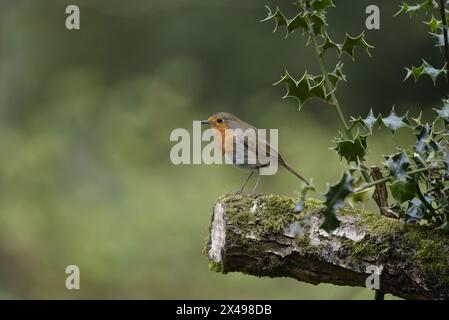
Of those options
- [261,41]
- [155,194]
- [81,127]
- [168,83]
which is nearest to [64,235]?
[155,194]

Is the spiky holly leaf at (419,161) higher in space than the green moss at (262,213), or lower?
higher

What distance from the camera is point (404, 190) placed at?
92.4 inches

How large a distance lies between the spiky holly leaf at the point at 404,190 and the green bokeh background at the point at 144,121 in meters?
3.10

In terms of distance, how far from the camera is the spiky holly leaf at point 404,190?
7.63 feet

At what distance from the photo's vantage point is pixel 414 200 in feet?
8.13

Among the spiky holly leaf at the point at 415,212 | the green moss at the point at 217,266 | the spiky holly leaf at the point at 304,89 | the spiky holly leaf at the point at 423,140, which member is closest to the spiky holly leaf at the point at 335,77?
the spiky holly leaf at the point at 304,89

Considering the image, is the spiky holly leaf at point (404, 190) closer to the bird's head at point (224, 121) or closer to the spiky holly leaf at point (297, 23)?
the spiky holly leaf at point (297, 23)

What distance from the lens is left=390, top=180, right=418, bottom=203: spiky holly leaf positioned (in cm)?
233

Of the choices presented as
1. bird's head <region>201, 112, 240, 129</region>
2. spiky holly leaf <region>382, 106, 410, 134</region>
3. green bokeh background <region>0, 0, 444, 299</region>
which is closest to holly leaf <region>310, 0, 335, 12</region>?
spiky holly leaf <region>382, 106, 410, 134</region>

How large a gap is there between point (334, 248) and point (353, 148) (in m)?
0.37

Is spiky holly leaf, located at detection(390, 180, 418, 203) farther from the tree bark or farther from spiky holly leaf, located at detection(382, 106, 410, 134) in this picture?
spiky holly leaf, located at detection(382, 106, 410, 134)

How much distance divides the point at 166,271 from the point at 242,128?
2.40m

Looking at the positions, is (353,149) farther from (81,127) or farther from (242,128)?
(81,127)

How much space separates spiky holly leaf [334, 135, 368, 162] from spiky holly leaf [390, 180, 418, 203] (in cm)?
28
